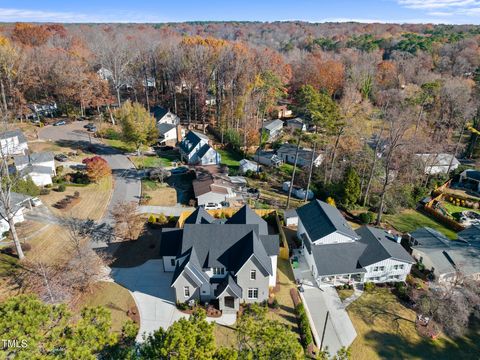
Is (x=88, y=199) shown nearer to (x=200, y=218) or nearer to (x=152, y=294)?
(x=200, y=218)

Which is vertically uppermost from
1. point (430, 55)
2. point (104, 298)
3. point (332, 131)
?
point (430, 55)

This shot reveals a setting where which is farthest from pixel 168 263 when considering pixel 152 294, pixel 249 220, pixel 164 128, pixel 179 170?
pixel 164 128

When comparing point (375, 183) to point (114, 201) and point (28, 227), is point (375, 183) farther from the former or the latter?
Result: point (28, 227)

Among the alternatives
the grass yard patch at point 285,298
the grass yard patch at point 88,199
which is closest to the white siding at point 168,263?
the grass yard patch at point 285,298

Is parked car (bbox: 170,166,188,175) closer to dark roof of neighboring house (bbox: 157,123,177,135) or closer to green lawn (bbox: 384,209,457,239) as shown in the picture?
dark roof of neighboring house (bbox: 157,123,177,135)

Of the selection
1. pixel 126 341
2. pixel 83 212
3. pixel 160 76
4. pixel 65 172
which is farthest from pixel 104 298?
pixel 160 76

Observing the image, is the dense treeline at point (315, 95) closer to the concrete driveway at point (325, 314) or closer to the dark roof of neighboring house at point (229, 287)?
the concrete driveway at point (325, 314)
